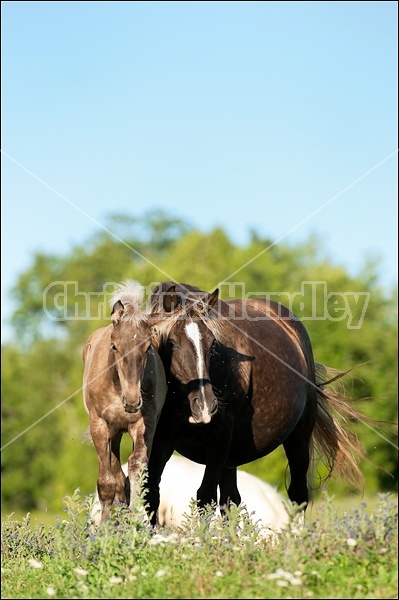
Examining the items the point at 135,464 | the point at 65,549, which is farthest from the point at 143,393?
the point at 65,549

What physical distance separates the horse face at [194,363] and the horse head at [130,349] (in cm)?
29

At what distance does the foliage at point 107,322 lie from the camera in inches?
1453

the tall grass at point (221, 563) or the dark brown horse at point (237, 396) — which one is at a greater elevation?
the dark brown horse at point (237, 396)

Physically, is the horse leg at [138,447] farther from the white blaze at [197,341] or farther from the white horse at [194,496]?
the white horse at [194,496]

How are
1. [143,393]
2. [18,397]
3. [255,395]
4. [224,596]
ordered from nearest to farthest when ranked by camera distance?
[224,596] → [143,393] → [255,395] → [18,397]

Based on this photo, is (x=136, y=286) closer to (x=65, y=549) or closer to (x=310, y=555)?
(x=65, y=549)

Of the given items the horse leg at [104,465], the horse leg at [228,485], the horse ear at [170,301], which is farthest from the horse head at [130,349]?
the horse leg at [228,485]

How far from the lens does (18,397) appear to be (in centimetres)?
5241

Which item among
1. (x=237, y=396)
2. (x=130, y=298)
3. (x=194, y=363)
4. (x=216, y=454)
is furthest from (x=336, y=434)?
(x=130, y=298)

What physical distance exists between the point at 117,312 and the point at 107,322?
1252 inches

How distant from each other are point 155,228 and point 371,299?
22737 mm

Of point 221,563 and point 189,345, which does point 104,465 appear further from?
point 221,563

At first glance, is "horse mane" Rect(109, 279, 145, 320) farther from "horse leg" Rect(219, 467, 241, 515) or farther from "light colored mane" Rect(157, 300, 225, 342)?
"horse leg" Rect(219, 467, 241, 515)

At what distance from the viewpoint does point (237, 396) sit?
794 centimetres
